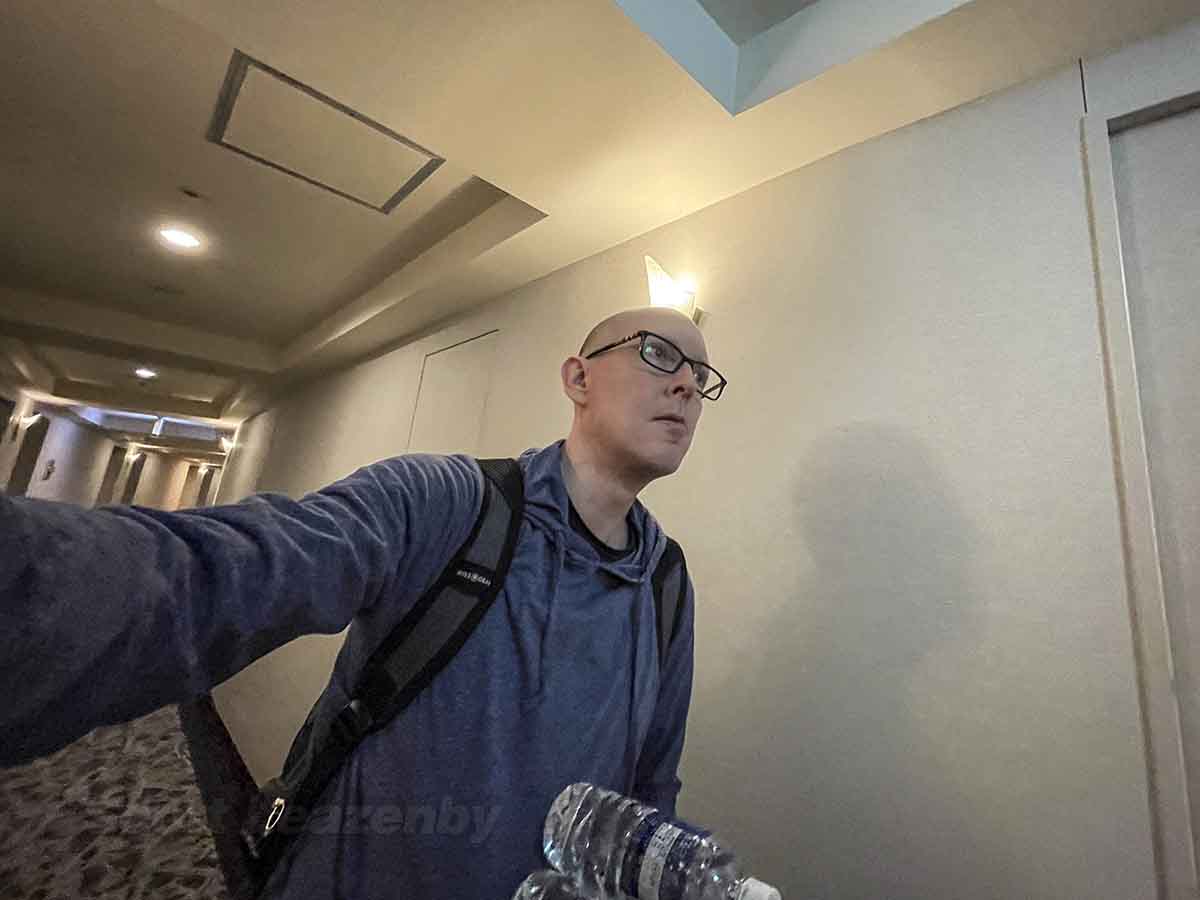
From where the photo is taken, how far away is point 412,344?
2.83 metres

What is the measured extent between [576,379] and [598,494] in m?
0.24

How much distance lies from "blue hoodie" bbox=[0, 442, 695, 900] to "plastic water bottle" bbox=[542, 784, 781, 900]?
42mm

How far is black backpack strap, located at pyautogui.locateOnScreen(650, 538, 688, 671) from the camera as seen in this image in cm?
84

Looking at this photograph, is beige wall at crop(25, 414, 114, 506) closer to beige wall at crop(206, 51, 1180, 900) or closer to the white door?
the white door

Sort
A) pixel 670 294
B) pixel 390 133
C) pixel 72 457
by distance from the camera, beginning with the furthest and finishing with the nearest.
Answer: pixel 72 457 → pixel 390 133 → pixel 670 294

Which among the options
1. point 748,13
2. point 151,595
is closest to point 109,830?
point 151,595

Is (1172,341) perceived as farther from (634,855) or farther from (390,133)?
(390,133)

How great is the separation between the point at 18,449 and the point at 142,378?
128 centimetres

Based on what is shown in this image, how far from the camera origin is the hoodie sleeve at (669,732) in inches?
33.2

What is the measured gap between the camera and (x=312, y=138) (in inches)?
67.4

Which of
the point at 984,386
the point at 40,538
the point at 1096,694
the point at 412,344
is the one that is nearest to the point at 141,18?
the point at 412,344

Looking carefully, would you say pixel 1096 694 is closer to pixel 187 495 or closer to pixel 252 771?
pixel 252 771

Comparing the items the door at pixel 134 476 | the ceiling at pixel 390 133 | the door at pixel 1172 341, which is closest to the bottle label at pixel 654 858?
the door at pixel 1172 341

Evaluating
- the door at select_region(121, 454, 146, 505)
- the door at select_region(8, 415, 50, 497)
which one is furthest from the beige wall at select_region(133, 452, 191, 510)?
the door at select_region(8, 415, 50, 497)
